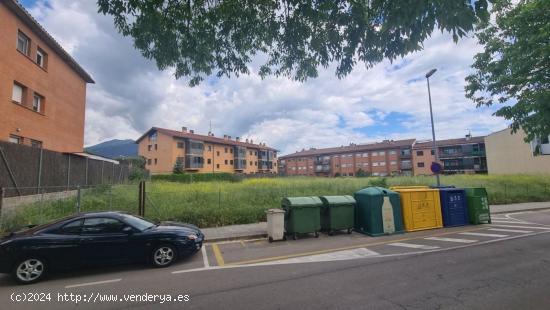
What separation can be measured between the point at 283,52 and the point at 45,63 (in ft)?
65.9

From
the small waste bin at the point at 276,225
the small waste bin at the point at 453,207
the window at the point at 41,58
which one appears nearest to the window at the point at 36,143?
the window at the point at 41,58

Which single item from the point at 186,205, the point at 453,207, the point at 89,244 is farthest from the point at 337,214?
the point at 89,244

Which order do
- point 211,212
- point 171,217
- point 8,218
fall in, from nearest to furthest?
1. point 8,218
2. point 171,217
3. point 211,212

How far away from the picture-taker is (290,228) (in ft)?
29.2

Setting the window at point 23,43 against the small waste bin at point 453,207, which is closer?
the small waste bin at point 453,207

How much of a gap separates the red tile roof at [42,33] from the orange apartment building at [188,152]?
26.3 m

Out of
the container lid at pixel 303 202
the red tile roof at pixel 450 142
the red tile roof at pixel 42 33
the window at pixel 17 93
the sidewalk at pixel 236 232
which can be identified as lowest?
the sidewalk at pixel 236 232

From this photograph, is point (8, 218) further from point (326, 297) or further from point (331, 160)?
point (331, 160)

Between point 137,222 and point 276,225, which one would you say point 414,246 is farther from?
point 137,222

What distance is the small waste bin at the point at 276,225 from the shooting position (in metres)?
8.58

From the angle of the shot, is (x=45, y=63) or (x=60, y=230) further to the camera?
(x=45, y=63)

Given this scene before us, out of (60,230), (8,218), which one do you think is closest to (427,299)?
(60,230)

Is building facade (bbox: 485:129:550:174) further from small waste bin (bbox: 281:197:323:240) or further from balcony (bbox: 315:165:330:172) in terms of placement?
balcony (bbox: 315:165:330:172)

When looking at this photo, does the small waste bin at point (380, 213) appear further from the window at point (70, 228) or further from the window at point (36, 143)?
the window at point (36, 143)
